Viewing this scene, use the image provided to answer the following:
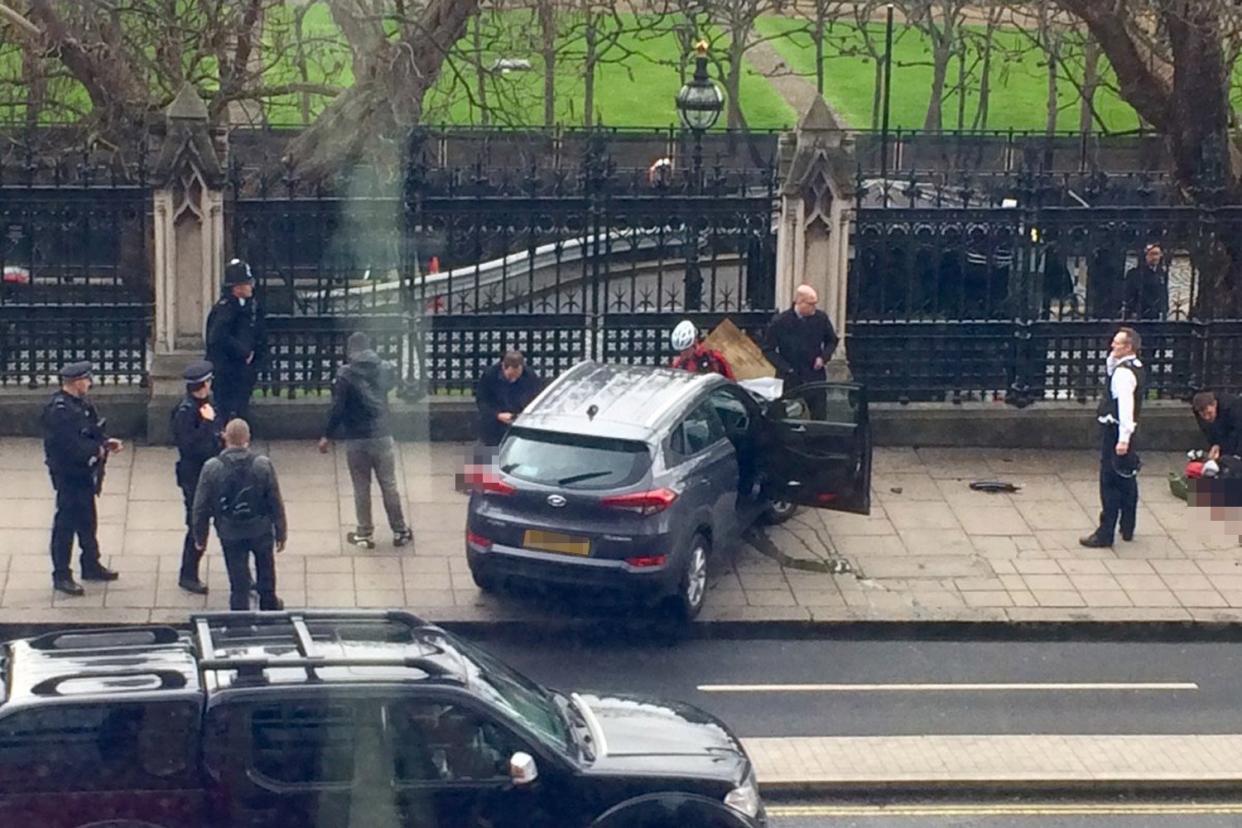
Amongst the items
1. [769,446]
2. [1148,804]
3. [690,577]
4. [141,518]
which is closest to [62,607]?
[141,518]

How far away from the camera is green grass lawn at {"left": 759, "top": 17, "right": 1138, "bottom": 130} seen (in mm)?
51750

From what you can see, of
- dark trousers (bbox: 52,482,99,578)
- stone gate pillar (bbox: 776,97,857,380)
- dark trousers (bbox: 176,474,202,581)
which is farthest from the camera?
stone gate pillar (bbox: 776,97,857,380)

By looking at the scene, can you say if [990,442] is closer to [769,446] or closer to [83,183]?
[769,446]

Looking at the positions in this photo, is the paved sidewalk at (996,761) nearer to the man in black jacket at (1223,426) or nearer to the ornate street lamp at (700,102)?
the man in black jacket at (1223,426)

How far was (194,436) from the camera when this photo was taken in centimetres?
1352

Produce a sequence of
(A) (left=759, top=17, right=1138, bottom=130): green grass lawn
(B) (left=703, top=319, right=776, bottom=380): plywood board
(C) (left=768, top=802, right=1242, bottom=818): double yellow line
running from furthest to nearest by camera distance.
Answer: (A) (left=759, top=17, right=1138, bottom=130): green grass lawn, (B) (left=703, top=319, right=776, bottom=380): plywood board, (C) (left=768, top=802, right=1242, bottom=818): double yellow line

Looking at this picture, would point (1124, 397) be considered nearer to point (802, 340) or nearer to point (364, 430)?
point (802, 340)

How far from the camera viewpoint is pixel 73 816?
7891 millimetres

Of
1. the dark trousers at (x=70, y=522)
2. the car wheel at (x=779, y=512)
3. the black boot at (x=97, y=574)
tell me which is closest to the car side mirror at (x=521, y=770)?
the dark trousers at (x=70, y=522)

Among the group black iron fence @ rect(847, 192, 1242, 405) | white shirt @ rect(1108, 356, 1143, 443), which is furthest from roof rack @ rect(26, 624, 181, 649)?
black iron fence @ rect(847, 192, 1242, 405)

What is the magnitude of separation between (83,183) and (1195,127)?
10760 mm

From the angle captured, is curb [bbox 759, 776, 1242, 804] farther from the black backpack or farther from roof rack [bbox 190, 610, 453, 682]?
the black backpack

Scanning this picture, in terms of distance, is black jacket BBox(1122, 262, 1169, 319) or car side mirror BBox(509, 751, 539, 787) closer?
car side mirror BBox(509, 751, 539, 787)

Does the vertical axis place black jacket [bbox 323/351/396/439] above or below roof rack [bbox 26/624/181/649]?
above
